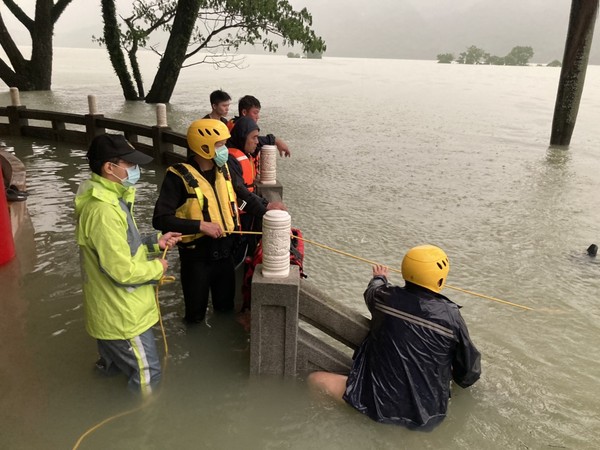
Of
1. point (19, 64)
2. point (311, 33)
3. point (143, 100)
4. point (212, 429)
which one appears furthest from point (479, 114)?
point (212, 429)

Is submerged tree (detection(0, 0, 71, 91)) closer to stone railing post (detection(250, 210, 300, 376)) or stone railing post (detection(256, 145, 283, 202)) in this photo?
stone railing post (detection(256, 145, 283, 202))

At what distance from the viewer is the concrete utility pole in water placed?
42.4 ft

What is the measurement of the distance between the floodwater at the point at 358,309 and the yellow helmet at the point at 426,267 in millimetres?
1035

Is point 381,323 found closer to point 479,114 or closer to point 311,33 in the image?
point 311,33

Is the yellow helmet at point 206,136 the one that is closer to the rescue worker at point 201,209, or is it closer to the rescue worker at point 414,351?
the rescue worker at point 201,209

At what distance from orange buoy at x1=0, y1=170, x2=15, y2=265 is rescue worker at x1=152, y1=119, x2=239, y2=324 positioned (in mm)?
2454

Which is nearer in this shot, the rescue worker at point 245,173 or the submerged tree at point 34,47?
the rescue worker at point 245,173

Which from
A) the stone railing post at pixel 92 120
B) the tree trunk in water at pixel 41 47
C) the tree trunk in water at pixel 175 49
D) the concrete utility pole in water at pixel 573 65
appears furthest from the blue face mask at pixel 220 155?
the tree trunk in water at pixel 41 47

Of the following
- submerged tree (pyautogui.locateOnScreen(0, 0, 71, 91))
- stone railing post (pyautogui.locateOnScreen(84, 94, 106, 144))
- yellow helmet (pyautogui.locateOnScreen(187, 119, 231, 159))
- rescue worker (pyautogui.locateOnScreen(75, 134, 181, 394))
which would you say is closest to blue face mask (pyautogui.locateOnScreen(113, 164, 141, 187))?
rescue worker (pyautogui.locateOnScreen(75, 134, 181, 394))

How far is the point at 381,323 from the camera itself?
3355 mm

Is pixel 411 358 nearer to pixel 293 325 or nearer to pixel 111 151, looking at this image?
pixel 293 325

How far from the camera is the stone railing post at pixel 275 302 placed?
346 centimetres

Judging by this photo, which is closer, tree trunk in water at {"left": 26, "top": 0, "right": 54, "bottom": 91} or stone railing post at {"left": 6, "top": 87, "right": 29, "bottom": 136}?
stone railing post at {"left": 6, "top": 87, "right": 29, "bottom": 136}

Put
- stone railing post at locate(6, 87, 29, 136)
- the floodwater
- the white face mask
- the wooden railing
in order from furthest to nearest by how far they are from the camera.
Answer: stone railing post at locate(6, 87, 29, 136) < the wooden railing < the floodwater < the white face mask
